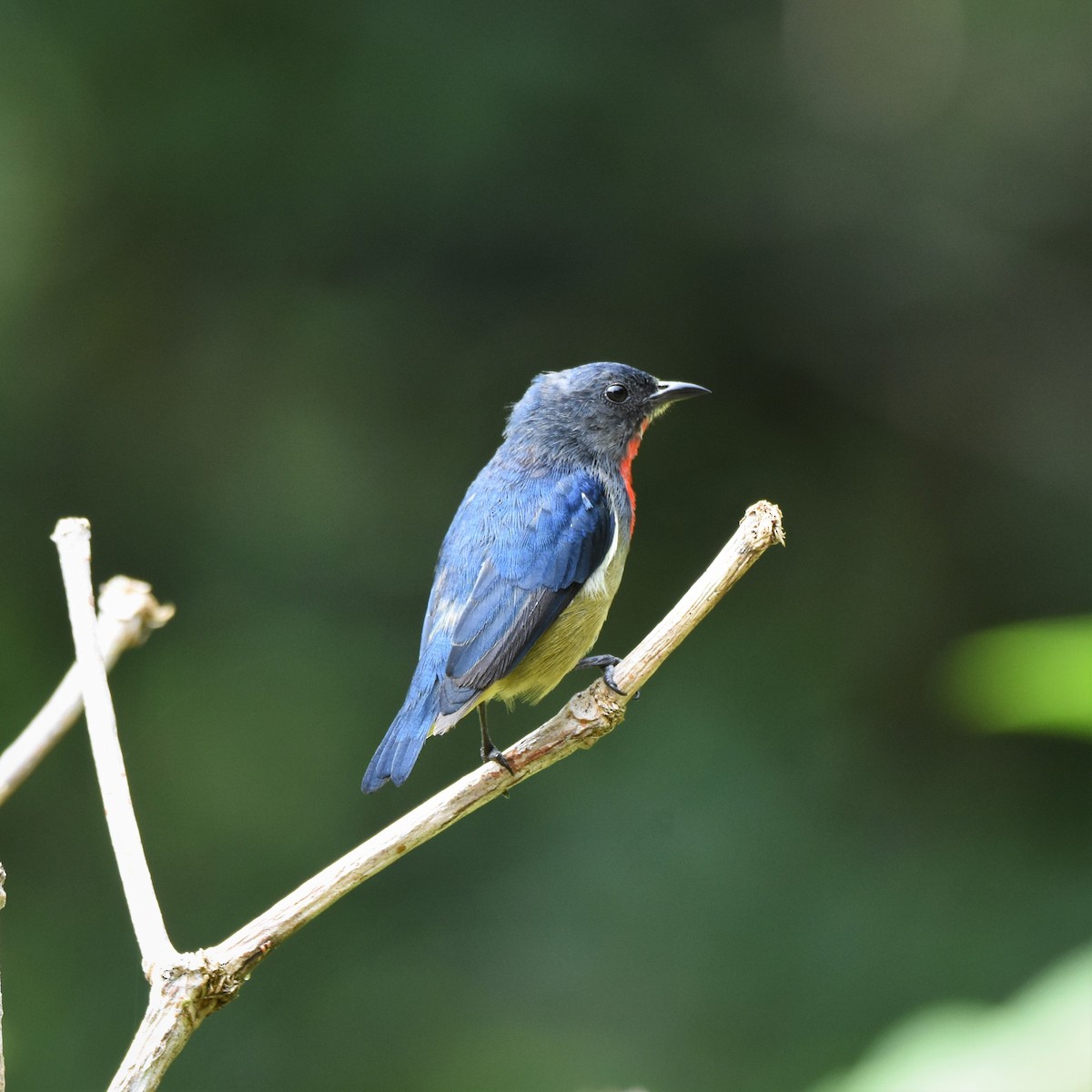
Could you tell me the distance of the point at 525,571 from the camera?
335cm

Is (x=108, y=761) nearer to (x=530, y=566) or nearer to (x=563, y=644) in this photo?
(x=530, y=566)

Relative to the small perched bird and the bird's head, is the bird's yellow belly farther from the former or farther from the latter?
the bird's head

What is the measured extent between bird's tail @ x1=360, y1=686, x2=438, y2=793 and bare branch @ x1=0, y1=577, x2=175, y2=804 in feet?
1.79

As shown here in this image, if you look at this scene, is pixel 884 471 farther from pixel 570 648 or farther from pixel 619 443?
pixel 570 648

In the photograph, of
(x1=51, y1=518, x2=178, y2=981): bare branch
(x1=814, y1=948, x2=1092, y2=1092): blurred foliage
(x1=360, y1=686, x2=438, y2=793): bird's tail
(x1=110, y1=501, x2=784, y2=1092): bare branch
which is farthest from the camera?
(x1=360, y1=686, x2=438, y2=793): bird's tail

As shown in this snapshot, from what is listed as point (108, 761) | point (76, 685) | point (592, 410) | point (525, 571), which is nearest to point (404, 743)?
point (525, 571)

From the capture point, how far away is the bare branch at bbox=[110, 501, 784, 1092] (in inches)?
68.4

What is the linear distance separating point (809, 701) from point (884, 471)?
1.21 m

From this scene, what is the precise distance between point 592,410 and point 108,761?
2323 mm

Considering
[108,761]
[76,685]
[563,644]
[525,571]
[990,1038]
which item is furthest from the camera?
[563,644]

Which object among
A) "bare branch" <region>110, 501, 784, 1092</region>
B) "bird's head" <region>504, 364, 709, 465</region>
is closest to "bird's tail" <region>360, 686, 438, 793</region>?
"bare branch" <region>110, 501, 784, 1092</region>

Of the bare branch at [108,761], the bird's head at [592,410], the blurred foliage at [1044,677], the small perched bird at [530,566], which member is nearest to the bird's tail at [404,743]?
the small perched bird at [530,566]

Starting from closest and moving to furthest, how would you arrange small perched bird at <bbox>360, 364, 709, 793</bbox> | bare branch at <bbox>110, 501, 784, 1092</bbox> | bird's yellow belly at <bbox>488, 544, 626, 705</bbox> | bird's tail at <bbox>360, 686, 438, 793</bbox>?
bare branch at <bbox>110, 501, 784, 1092</bbox> < bird's tail at <bbox>360, 686, 438, 793</bbox> < small perched bird at <bbox>360, 364, 709, 793</bbox> < bird's yellow belly at <bbox>488, 544, 626, 705</bbox>

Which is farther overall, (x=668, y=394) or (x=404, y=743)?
(x=668, y=394)
